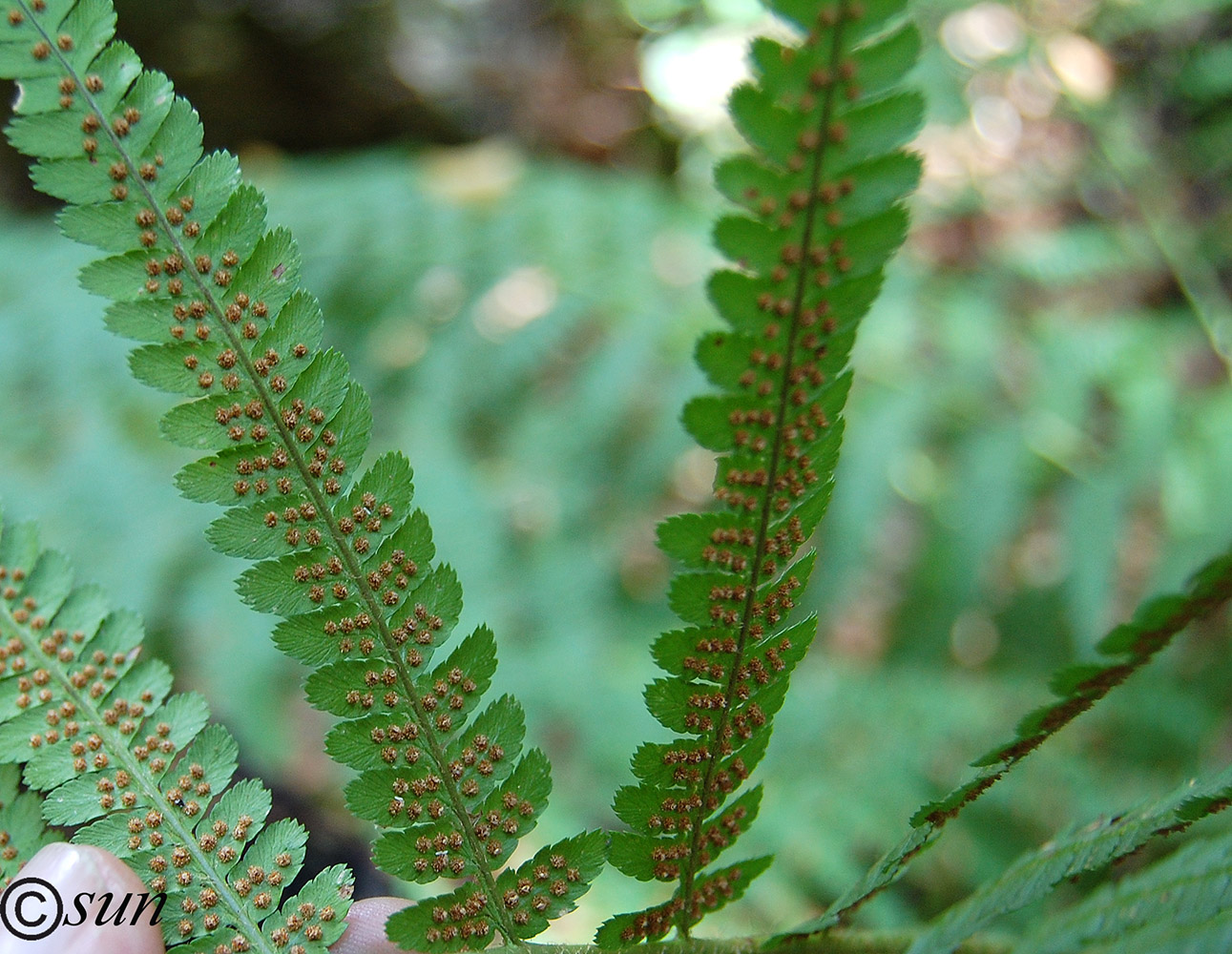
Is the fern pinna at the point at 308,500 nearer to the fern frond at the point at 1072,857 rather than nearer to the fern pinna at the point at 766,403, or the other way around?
the fern pinna at the point at 766,403

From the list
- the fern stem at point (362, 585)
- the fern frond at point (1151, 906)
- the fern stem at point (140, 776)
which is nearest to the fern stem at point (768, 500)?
the fern stem at point (362, 585)

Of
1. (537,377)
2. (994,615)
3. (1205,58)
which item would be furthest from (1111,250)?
(537,377)

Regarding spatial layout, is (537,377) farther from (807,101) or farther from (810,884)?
(807,101)

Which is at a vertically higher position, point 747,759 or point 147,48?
point 147,48

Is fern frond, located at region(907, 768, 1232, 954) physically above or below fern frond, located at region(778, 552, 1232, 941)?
below

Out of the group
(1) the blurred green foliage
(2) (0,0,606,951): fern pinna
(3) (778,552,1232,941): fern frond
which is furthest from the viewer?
(1) the blurred green foliage

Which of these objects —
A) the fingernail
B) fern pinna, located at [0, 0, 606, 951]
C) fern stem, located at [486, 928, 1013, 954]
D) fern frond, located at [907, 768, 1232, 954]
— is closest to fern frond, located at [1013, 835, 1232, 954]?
fern frond, located at [907, 768, 1232, 954]

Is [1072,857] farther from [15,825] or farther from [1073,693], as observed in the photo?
[15,825]

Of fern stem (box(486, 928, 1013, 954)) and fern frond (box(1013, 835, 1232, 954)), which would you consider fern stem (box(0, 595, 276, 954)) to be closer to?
fern stem (box(486, 928, 1013, 954))
